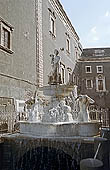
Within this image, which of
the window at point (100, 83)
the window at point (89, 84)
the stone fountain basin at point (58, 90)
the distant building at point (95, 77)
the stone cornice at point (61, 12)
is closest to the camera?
the stone fountain basin at point (58, 90)

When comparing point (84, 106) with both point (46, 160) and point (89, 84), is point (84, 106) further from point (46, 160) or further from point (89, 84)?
point (89, 84)

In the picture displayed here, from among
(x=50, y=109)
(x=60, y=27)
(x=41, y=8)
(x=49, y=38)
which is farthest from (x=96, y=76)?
(x=50, y=109)

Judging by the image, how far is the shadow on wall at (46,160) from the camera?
15.4ft

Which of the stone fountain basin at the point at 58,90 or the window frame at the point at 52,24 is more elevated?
the window frame at the point at 52,24

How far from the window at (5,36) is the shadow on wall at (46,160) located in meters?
4.53

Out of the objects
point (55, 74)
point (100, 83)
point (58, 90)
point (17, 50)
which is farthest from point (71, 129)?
point (100, 83)

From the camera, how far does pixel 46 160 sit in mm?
4938

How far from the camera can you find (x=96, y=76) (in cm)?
2398

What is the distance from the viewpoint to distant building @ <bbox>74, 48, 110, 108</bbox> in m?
23.3

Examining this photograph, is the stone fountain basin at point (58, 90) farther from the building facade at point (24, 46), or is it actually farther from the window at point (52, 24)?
the window at point (52, 24)

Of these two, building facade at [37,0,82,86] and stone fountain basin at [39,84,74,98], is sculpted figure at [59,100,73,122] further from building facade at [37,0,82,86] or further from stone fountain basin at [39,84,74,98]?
building facade at [37,0,82,86]

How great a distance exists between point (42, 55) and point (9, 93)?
436 cm

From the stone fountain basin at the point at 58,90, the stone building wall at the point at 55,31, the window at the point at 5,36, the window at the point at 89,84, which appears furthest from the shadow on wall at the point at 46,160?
the window at the point at 89,84

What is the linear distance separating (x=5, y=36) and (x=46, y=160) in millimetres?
5510
